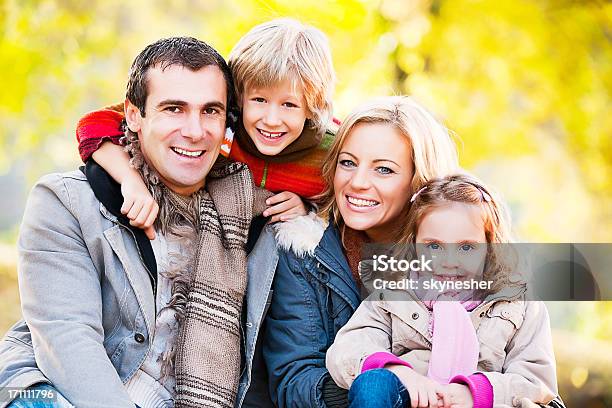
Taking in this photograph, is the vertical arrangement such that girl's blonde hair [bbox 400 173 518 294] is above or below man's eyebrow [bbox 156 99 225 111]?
below

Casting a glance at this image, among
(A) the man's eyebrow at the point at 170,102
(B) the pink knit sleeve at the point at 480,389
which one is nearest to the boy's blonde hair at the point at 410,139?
(A) the man's eyebrow at the point at 170,102

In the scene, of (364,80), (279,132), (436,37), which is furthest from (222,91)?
(436,37)

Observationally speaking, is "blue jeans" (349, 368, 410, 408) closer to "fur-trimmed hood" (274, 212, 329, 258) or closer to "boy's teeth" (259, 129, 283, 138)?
"fur-trimmed hood" (274, 212, 329, 258)

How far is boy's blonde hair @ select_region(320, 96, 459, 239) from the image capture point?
9.71 feet

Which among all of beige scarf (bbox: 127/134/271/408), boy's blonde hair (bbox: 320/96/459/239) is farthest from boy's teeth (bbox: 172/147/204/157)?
boy's blonde hair (bbox: 320/96/459/239)

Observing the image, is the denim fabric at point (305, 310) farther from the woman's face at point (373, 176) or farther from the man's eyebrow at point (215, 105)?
the man's eyebrow at point (215, 105)

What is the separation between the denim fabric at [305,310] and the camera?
2.80 m

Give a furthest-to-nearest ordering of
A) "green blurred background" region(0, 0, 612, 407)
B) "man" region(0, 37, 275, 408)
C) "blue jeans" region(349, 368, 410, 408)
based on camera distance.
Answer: "green blurred background" region(0, 0, 612, 407), "man" region(0, 37, 275, 408), "blue jeans" region(349, 368, 410, 408)

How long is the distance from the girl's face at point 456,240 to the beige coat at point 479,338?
0.42ft

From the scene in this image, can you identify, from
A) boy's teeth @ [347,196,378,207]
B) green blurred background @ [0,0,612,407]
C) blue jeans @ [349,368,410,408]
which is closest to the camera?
blue jeans @ [349,368,410,408]

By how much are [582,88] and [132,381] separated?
426 centimetres

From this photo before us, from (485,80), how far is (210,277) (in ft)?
12.4

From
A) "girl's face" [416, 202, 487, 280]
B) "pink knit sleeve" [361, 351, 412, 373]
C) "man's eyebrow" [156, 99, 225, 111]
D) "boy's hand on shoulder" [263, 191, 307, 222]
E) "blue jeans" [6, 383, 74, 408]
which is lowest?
"blue jeans" [6, 383, 74, 408]

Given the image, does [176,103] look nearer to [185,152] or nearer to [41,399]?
[185,152]
